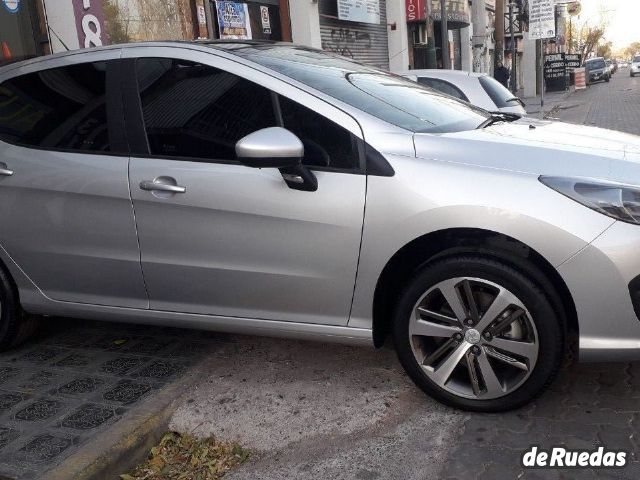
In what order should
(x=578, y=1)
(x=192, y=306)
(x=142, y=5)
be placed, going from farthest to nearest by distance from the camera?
1. (x=578, y=1)
2. (x=142, y=5)
3. (x=192, y=306)

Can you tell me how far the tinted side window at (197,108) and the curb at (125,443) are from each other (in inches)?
46.9

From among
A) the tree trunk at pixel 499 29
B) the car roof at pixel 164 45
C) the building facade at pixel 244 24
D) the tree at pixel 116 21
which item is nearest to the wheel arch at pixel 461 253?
the car roof at pixel 164 45

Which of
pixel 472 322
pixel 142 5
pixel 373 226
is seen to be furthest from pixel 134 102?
pixel 142 5

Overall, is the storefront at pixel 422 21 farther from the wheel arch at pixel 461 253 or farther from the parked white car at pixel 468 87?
the wheel arch at pixel 461 253

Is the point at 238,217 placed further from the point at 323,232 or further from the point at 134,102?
the point at 134,102

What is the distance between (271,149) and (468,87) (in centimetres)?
619

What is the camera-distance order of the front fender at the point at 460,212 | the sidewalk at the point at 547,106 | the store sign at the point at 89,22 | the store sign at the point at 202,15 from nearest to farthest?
the front fender at the point at 460,212 < the store sign at the point at 89,22 < the store sign at the point at 202,15 < the sidewalk at the point at 547,106

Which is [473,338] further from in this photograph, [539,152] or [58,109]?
[58,109]

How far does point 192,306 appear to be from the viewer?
334cm

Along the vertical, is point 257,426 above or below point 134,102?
below

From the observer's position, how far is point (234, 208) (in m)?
3.07

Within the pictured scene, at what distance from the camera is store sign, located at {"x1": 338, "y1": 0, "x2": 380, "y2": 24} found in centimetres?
1604

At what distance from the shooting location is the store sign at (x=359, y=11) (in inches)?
631

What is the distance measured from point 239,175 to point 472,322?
1234 mm
